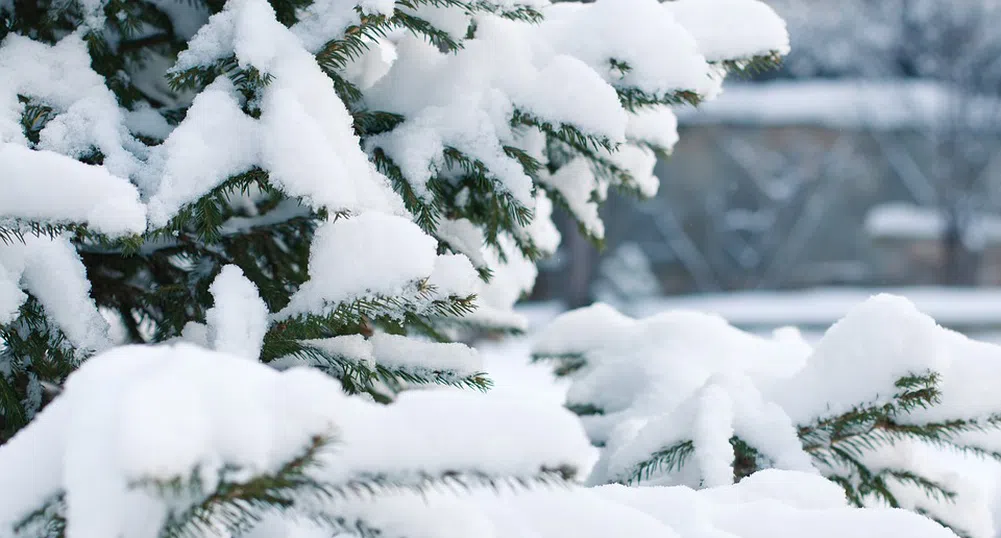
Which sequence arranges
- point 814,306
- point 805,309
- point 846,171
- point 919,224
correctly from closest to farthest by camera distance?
1. point 805,309
2. point 814,306
3. point 846,171
4. point 919,224

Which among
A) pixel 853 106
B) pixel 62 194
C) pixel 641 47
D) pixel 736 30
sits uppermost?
pixel 853 106

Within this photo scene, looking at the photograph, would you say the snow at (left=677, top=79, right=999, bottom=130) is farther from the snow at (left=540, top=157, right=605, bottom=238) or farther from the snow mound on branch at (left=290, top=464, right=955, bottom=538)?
the snow mound on branch at (left=290, top=464, right=955, bottom=538)

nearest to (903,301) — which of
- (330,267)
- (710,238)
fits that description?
(330,267)

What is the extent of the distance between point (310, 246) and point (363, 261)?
7.8 inches

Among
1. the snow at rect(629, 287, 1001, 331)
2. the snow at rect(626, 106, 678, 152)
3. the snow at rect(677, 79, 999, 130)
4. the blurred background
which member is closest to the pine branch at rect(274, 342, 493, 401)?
the snow at rect(626, 106, 678, 152)

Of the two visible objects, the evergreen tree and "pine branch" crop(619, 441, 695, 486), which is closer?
the evergreen tree

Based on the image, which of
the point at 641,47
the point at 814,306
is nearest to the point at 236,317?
the point at 641,47

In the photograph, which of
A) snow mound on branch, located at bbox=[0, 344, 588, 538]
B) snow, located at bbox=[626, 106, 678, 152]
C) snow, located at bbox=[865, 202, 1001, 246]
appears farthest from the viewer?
snow, located at bbox=[865, 202, 1001, 246]

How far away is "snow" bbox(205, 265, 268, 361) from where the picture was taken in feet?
3.20

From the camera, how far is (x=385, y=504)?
2.52 feet

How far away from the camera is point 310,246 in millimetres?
1109

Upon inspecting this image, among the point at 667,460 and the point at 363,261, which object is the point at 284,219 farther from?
the point at 667,460

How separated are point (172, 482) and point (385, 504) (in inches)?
9.2

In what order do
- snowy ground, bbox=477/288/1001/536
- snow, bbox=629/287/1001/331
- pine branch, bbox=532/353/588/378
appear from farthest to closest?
snow, bbox=629/287/1001/331 < snowy ground, bbox=477/288/1001/536 < pine branch, bbox=532/353/588/378
